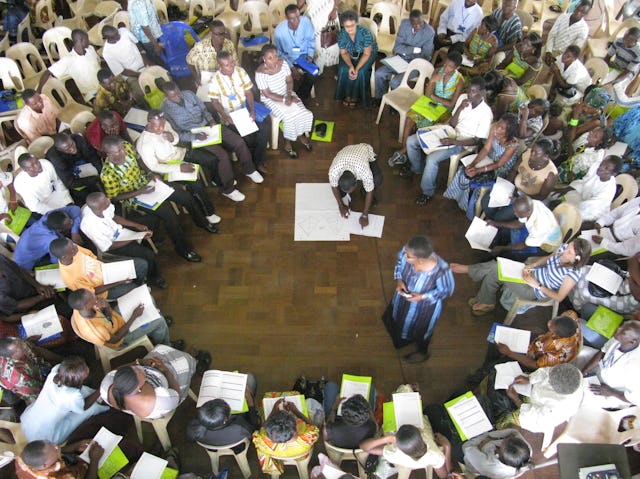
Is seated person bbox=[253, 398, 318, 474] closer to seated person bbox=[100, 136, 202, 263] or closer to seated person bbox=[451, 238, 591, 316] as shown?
seated person bbox=[451, 238, 591, 316]

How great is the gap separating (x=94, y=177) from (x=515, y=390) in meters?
4.34

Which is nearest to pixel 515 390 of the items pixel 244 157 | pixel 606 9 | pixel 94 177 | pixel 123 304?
pixel 123 304

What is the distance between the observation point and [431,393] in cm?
418

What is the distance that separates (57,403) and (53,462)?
0.49m

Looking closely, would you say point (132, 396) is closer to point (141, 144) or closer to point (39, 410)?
point (39, 410)

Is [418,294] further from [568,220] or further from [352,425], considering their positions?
[568,220]

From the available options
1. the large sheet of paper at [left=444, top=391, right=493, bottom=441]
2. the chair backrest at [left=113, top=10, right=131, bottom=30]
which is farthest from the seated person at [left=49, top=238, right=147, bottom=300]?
the chair backrest at [left=113, top=10, right=131, bottom=30]

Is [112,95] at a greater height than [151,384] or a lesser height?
greater

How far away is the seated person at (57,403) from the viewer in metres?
3.25

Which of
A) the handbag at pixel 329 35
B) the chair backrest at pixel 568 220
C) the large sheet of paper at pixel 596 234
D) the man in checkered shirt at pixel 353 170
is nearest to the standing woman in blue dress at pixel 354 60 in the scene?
the handbag at pixel 329 35

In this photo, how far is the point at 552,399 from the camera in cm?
304

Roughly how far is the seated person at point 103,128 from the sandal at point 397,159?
2.95 metres


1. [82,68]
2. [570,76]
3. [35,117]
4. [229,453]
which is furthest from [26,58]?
[570,76]

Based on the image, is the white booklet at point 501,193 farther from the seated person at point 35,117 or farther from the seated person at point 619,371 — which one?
the seated person at point 35,117
